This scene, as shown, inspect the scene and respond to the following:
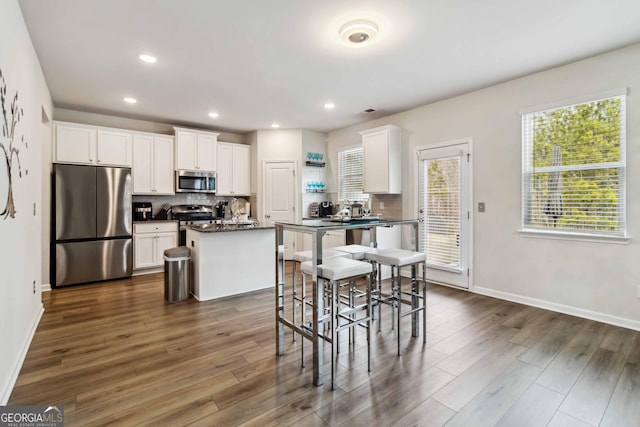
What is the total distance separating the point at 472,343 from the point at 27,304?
390 centimetres

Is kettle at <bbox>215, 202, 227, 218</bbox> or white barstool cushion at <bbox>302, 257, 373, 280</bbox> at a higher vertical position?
kettle at <bbox>215, 202, 227, 218</bbox>

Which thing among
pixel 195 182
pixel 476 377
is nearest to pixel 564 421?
pixel 476 377

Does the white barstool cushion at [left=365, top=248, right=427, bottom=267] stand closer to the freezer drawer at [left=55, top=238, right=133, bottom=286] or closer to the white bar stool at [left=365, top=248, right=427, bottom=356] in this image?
the white bar stool at [left=365, top=248, right=427, bottom=356]

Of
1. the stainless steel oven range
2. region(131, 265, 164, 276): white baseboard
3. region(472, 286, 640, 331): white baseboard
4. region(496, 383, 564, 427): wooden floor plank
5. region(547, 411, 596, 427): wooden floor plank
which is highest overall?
the stainless steel oven range

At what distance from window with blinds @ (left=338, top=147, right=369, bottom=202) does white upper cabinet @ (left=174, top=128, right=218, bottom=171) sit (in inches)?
99.5

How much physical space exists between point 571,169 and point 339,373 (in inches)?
128

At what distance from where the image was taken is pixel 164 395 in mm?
1987

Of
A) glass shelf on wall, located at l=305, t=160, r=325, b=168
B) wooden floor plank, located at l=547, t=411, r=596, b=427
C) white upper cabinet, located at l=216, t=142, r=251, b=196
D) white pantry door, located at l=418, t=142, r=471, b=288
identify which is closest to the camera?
wooden floor plank, located at l=547, t=411, r=596, b=427

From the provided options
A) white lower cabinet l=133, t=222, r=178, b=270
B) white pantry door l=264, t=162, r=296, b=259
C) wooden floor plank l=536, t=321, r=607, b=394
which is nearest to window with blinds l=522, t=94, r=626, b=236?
wooden floor plank l=536, t=321, r=607, b=394

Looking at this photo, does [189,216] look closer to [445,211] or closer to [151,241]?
[151,241]

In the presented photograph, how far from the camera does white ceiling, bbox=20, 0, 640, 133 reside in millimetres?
2424

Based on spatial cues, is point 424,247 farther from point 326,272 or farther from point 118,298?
point 118,298

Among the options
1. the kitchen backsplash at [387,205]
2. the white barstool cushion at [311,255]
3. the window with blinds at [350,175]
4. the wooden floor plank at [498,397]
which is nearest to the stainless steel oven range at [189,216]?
the window with blinds at [350,175]

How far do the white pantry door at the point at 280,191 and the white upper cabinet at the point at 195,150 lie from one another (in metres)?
1.09
